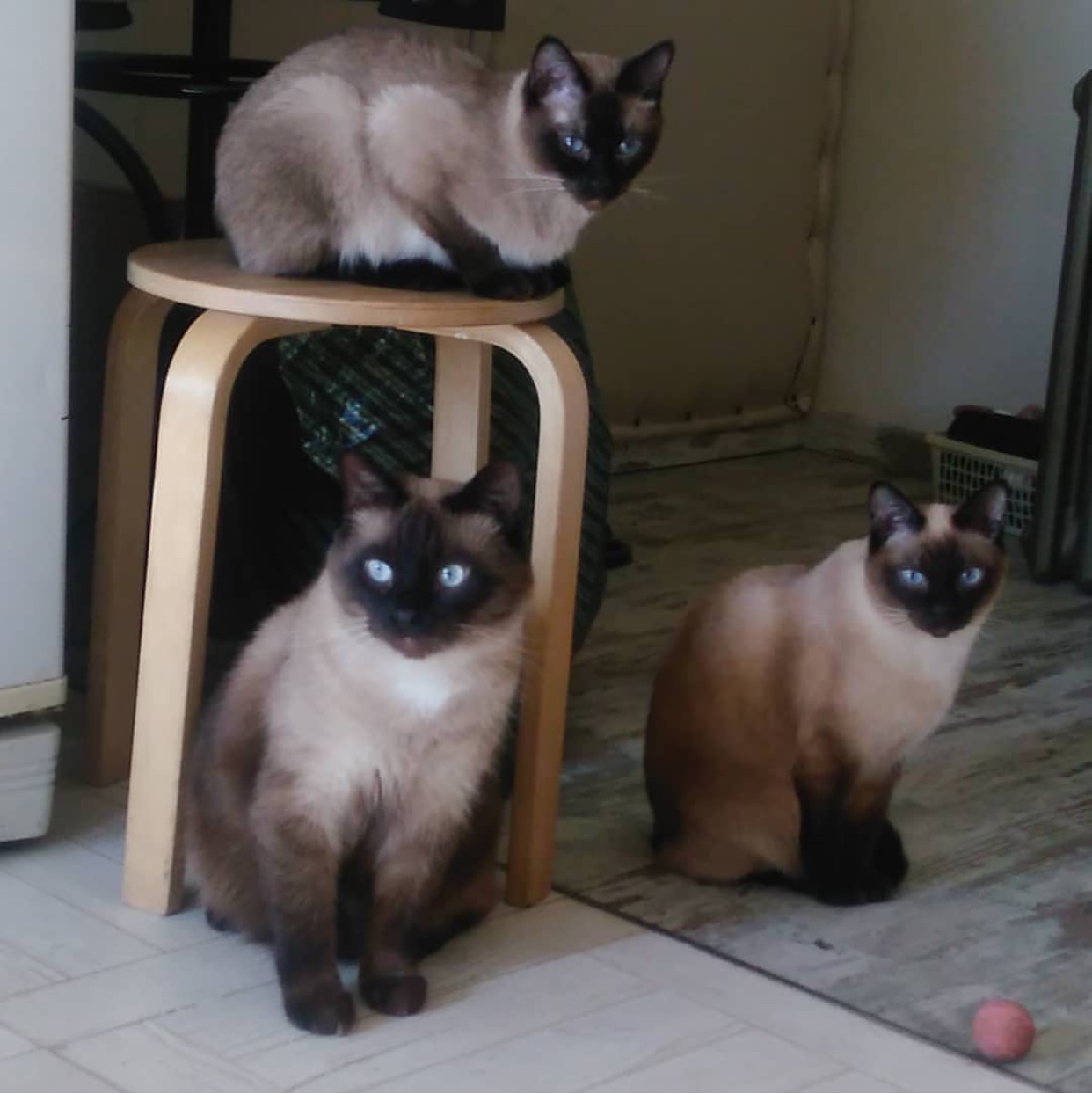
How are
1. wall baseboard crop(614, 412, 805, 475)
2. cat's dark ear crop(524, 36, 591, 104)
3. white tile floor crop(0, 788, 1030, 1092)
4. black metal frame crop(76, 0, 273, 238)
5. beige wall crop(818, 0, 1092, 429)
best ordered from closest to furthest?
white tile floor crop(0, 788, 1030, 1092) < cat's dark ear crop(524, 36, 591, 104) < black metal frame crop(76, 0, 273, 238) < beige wall crop(818, 0, 1092, 429) < wall baseboard crop(614, 412, 805, 475)

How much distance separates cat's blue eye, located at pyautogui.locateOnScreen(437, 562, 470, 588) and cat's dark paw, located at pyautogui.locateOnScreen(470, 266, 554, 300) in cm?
35

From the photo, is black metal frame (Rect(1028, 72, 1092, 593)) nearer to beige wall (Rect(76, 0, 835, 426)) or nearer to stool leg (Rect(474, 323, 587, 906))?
beige wall (Rect(76, 0, 835, 426))

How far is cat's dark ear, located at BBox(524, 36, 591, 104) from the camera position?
191 centimetres

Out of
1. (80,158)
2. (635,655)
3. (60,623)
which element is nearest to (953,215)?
(635,655)

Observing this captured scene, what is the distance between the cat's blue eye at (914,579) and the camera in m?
2.04

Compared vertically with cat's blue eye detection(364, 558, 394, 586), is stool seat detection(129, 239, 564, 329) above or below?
above

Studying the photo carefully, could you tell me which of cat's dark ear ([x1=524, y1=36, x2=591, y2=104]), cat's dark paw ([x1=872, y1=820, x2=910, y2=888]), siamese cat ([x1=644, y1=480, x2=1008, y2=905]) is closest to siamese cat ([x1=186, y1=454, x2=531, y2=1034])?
siamese cat ([x1=644, y1=480, x2=1008, y2=905])

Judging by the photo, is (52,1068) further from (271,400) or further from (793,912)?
(271,400)

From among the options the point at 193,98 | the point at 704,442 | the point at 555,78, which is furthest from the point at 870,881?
the point at 704,442

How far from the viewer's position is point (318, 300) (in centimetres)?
180

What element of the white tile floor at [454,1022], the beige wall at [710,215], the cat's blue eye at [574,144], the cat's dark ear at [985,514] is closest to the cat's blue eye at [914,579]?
the cat's dark ear at [985,514]

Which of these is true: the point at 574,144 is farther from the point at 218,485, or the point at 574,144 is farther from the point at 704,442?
the point at 704,442

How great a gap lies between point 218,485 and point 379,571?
0.26m

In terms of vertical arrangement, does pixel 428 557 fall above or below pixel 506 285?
below
